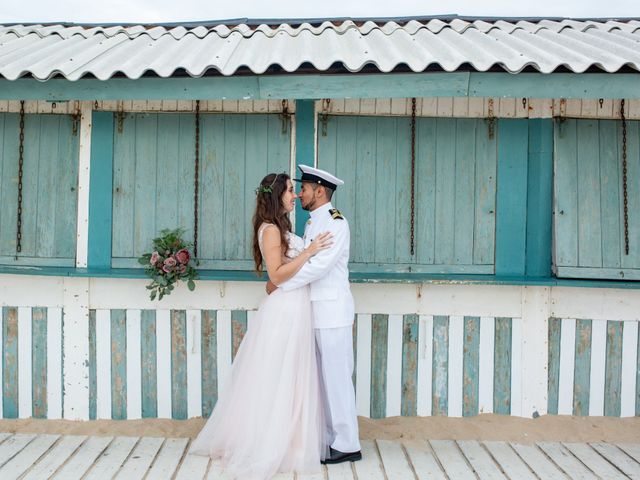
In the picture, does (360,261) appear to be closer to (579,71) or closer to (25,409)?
(579,71)

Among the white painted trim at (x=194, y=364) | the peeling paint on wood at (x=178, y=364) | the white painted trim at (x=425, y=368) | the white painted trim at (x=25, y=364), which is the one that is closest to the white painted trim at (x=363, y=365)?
the white painted trim at (x=425, y=368)

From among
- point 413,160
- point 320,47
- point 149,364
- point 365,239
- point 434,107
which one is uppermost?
point 320,47

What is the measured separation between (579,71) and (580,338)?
2.06m

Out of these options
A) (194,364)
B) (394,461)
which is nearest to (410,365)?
(394,461)

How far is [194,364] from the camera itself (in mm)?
5156

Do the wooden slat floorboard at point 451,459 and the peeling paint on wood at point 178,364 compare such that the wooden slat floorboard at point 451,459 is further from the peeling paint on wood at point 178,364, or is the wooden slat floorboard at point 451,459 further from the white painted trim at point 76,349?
the white painted trim at point 76,349

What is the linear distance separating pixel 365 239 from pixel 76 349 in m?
2.42

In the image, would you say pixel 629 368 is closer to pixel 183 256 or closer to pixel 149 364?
pixel 183 256

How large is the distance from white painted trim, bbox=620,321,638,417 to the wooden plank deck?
31 cm

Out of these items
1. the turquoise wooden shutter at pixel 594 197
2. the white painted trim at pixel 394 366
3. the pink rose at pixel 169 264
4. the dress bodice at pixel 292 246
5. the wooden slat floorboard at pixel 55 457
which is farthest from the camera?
the white painted trim at pixel 394 366

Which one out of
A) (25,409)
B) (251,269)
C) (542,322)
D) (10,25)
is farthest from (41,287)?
(542,322)

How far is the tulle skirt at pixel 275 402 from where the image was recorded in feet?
14.2

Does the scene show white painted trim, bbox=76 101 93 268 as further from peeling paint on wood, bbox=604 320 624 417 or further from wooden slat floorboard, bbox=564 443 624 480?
peeling paint on wood, bbox=604 320 624 417

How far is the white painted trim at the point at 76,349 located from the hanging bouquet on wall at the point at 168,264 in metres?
0.62
